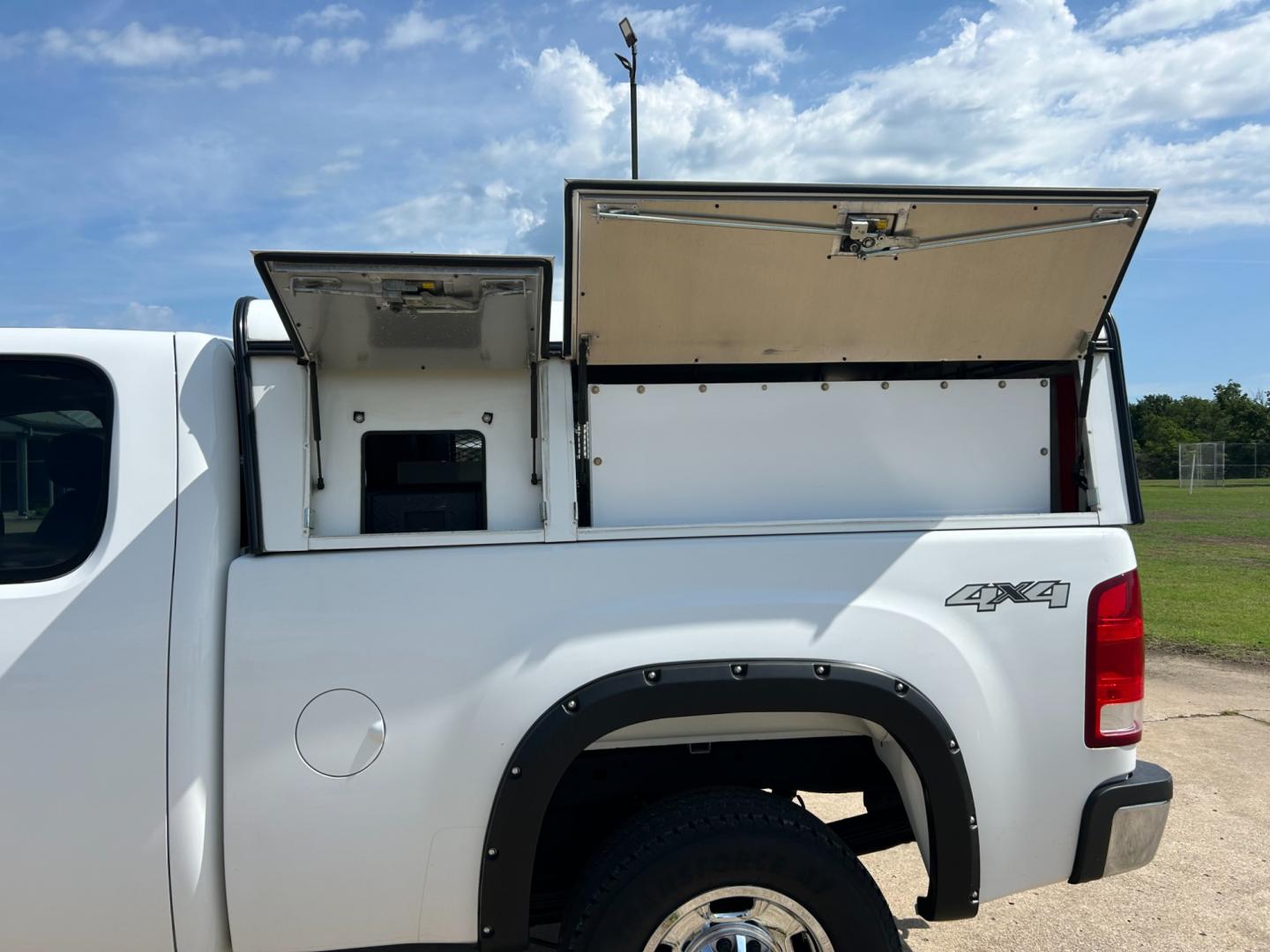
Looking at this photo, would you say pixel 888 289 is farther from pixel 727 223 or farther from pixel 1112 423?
pixel 1112 423

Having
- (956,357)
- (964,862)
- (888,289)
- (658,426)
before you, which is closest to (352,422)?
(658,426)

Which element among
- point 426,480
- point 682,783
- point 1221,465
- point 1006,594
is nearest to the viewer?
point 1006,594

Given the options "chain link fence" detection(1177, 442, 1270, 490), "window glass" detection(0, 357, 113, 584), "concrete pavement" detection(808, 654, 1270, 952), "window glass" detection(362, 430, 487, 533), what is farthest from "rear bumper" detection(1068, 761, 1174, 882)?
"chain link fence" detection(1177, 442, 1270, 490)

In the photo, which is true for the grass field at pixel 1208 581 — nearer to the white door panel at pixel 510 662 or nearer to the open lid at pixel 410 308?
the white door panel at pixel 510 662

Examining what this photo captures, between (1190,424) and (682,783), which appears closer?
(682,783)

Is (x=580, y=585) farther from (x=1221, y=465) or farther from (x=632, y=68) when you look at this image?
(x=1221, y=465)

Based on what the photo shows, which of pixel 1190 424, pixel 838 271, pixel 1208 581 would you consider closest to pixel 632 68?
pixel 838 271

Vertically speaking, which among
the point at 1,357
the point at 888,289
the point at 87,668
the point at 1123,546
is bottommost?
the point at 87,668

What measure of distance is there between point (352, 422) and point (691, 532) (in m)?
0.91

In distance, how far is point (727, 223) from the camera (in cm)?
225

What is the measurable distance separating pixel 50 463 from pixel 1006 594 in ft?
7.70

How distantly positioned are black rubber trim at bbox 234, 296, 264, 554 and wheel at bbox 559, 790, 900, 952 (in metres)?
1.15

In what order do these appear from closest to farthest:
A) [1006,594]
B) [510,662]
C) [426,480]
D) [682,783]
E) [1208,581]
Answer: [510,662] → [1006,594] → [426,480] → [682,783] → [1208,581]

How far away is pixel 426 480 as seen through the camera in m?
2.45
